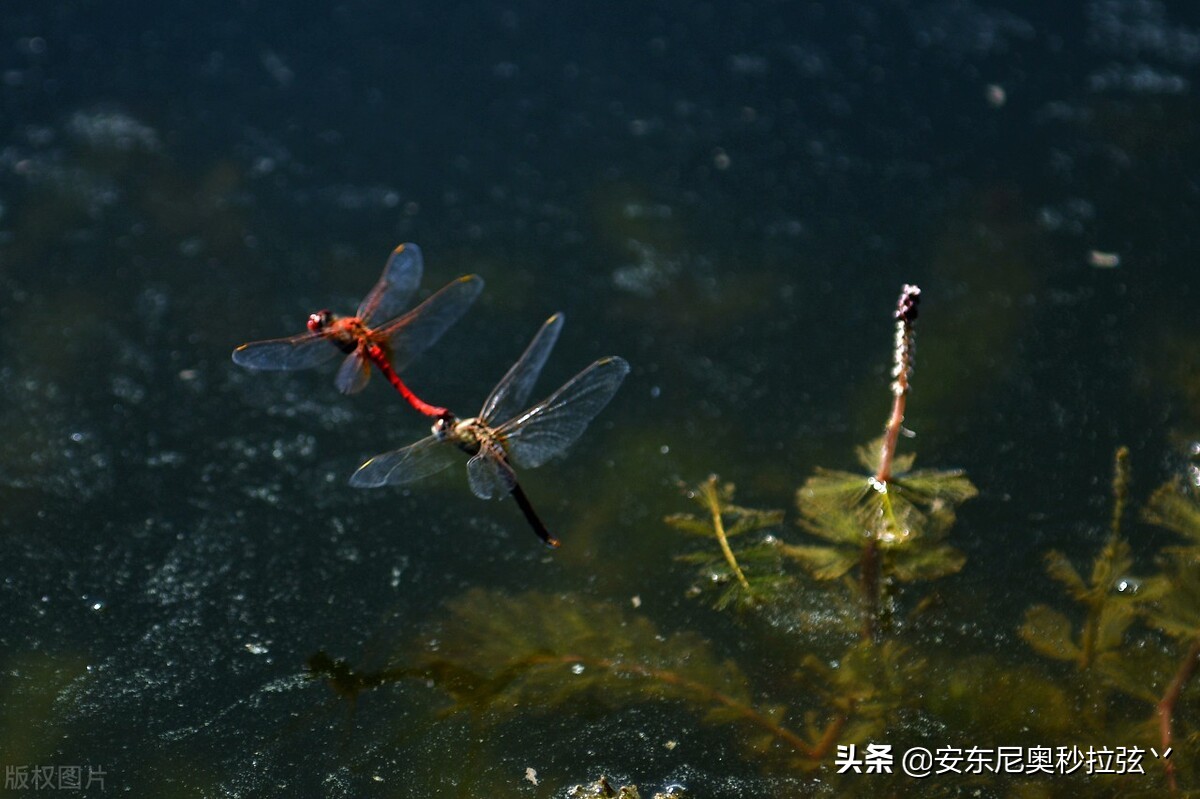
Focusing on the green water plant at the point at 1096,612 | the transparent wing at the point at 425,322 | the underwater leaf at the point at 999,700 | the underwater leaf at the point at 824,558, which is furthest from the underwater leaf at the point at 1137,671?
the transparent wing at the point at 425,322

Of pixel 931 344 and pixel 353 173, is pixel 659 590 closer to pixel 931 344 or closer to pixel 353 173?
pixel 931 344

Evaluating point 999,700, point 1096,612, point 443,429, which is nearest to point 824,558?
point 999,700

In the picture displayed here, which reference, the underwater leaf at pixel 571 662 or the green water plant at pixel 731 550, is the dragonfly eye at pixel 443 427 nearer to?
the underwater leaf at pixel 571 662

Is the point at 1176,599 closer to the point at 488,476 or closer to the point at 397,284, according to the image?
the point at 488,476

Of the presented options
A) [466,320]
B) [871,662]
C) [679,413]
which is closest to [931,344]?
[679,413]

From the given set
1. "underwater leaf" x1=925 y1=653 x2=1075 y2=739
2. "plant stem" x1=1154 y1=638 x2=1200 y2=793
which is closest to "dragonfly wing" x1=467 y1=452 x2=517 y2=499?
"underwater leaf" x1=925 y1=653 x2=1075 y2=739

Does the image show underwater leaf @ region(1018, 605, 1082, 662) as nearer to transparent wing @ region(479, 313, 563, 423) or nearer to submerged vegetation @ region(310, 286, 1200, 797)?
submerged vegetation @ region(310, 286, 1200, 797)
